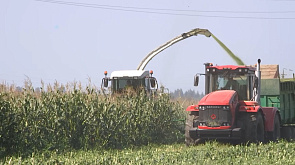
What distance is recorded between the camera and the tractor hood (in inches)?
579

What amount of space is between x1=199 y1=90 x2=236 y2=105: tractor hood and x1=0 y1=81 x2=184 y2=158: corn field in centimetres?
311

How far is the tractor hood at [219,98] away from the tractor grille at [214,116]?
148mm

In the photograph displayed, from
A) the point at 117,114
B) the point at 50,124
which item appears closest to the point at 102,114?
the point at 117,114

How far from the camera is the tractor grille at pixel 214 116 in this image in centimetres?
1466

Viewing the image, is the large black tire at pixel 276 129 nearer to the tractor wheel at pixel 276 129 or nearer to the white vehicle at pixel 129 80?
the tractor wheel at pixel 276 129

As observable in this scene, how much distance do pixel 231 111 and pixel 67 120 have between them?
4695mm

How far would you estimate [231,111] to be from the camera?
14.7 meters

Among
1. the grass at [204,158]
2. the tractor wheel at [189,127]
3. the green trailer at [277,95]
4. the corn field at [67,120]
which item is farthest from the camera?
the green trailer at [277,95]

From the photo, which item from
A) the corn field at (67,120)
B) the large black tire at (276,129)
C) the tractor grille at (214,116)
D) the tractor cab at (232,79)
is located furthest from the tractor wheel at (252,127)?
the corn field at (67,120)

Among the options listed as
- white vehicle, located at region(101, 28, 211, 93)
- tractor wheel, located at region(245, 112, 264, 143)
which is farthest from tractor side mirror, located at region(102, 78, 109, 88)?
tractor wheel, located at region(245, 112, 264, 143)

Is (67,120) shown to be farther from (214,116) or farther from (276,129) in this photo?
(276,129)

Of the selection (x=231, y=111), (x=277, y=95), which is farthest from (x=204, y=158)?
(x=277, y=95)

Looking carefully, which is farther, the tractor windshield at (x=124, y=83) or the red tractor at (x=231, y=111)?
the tractor windshield at (x=124, y=83)

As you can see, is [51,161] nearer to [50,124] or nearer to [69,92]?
[50,124]
